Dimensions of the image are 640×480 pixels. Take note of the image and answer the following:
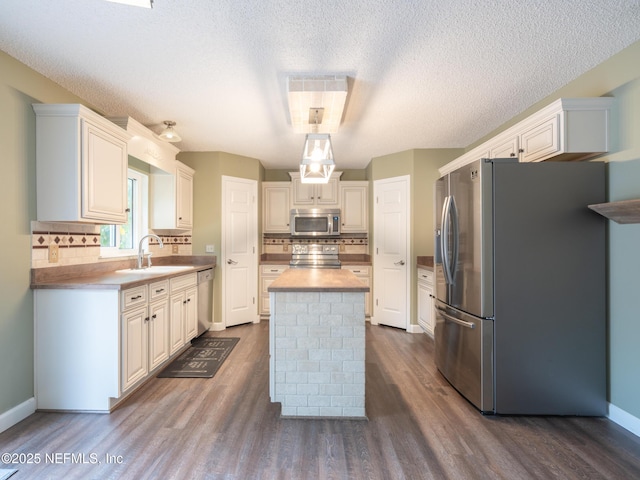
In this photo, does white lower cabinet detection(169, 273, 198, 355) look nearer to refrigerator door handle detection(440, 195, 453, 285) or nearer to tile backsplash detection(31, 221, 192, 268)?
tile backsplash detection(31, 221, 192, 268)

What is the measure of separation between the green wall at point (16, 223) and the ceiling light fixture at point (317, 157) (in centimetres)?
193

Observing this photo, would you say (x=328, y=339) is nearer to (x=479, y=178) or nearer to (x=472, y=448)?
(x=472, y=448)

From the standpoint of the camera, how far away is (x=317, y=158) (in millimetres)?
2385

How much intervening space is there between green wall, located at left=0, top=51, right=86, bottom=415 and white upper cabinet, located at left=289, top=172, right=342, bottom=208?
9.95 ft

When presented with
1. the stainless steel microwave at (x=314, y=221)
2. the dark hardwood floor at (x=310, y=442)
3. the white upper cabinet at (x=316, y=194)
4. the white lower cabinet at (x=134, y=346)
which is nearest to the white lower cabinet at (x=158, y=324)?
the white lower cabinet at (x=134, y=346)

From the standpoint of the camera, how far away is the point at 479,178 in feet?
6.59

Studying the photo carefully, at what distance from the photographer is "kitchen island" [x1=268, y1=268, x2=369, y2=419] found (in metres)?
1.96

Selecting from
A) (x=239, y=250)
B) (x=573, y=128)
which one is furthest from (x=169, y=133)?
(x=573, y=128)

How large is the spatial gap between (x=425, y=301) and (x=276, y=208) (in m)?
2.59

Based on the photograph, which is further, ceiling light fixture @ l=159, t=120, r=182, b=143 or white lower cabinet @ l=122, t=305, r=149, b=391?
ceiling light fixture @ l=159, t=120, r=182, b=143

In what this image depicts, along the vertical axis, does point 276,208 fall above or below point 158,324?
above

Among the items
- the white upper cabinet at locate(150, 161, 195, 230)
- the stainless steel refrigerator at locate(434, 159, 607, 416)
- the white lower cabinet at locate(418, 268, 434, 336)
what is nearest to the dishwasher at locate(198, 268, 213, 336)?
the white upper cabinet at locate(150, 161, 195, 230)

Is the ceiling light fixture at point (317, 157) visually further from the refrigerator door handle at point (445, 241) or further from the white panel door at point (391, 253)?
the white panel door at point (391, 253)

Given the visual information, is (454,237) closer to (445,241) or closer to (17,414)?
(445,241)
